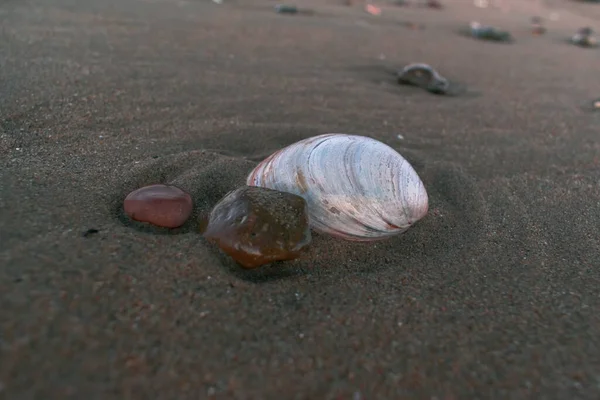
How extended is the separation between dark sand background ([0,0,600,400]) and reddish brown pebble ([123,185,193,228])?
0.17 ft

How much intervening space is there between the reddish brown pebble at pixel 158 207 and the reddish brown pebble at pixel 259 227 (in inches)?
5.3

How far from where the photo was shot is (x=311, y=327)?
1.32 m

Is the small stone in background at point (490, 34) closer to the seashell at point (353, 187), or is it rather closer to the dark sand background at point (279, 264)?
the dark sand background at point (279, 264)

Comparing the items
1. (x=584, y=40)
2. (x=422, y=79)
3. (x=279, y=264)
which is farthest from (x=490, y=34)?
(x=279, y=264)

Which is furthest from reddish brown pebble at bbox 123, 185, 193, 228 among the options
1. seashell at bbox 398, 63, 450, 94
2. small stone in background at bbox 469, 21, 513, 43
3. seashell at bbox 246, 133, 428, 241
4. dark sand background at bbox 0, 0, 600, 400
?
small stone in background at bbox 469, 21, 513, 43

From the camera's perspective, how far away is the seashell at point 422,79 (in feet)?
10.9

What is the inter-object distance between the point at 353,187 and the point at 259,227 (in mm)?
403

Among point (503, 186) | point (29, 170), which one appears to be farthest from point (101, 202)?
point (503, 186)

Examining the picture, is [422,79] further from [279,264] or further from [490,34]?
[279,264]

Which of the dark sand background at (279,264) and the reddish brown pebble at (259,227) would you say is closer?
the dark sand background at (279,264)

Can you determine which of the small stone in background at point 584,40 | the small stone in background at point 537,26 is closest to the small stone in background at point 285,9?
the small stone in background at point 537,26

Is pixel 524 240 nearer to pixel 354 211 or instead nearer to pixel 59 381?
pixel 354 211

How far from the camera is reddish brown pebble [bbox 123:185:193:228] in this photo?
163 centimetres

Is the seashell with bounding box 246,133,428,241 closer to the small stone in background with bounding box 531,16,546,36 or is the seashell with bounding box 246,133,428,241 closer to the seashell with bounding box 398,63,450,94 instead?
the seashell with bounding box 398,63,450,94
